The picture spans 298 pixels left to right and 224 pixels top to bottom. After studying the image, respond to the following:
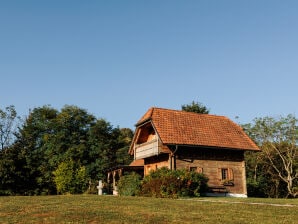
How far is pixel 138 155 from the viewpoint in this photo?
32031 millimetres

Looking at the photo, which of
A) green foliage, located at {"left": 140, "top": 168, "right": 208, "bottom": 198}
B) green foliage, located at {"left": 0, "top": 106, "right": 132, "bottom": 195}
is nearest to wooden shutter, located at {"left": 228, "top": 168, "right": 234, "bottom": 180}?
green foliage, located at {"left": 140, "top": 168, "right": 208, "bottom": 198}

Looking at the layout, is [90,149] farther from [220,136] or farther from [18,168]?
[220,136]

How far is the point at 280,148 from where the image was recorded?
4181 cm

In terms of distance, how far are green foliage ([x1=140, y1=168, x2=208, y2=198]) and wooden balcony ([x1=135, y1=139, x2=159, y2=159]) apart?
12.9 ft

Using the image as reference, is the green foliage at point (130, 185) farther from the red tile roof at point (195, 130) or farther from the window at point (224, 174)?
the window at point (224, 174)

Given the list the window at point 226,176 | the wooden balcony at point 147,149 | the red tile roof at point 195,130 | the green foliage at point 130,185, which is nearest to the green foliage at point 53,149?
the wooden balcony at point 147,149

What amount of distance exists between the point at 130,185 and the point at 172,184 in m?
4.21

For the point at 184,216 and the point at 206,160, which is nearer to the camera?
the point at 184,216

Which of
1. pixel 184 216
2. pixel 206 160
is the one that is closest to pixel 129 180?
pixel 206 160

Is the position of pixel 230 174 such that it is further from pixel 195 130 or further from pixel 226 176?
pixel 195 130

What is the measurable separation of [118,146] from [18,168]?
1743cm

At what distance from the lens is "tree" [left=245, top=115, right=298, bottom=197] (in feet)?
134

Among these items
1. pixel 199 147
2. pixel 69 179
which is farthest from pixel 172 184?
pixel 69 179

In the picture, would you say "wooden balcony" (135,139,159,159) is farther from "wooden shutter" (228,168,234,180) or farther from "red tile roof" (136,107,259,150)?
"wooden shutter" (228,168,234,180)
